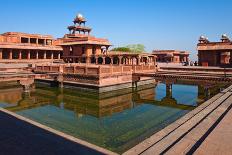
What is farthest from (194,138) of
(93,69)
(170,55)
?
(170,55)

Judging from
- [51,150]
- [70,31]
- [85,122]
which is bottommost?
[85,122]

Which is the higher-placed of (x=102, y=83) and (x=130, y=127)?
(x=102, y=83)

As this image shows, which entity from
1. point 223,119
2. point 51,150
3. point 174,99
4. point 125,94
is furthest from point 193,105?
point 51,150

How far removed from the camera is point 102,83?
23.7 m

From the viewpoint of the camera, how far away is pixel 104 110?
18.7 m

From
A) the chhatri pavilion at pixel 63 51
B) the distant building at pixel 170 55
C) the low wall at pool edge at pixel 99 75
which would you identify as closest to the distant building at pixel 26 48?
the chhatri pavilion at pixel 63 51

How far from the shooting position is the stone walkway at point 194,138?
5.70 meters

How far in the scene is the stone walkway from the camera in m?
5.70

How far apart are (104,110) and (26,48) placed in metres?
32.5

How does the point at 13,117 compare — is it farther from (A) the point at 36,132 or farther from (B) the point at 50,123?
(B) the point at 50,123

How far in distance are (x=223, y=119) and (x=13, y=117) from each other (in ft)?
28.7

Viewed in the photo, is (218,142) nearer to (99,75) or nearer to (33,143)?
(33,143)

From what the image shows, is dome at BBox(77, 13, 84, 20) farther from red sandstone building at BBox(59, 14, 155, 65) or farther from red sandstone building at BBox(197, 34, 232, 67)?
red sandstone building at BBox(197, 34, 232, 67)

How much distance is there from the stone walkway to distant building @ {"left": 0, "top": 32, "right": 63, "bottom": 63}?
133 ft
